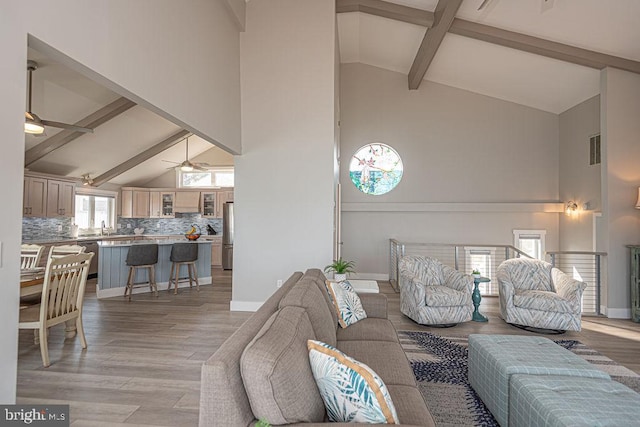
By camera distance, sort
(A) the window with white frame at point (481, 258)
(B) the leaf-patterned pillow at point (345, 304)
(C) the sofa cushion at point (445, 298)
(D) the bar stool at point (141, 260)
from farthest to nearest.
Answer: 1. (A) the window with white frame at point (481, 258)
2. (D) the bar stool at point (141, 260)
3. (C) the sofa cushion at point (445, 298)
4. (B) the leaf-patterned pillow at point (345, 304)

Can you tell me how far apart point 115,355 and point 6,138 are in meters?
2.52

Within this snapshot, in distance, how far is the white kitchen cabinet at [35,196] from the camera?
640cm

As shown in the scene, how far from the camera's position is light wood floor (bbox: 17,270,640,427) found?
251cm

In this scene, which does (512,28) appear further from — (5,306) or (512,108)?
(5,306)

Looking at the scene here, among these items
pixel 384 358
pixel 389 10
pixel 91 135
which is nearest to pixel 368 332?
pixel 384 358

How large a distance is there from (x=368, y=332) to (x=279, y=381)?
1.64 meters

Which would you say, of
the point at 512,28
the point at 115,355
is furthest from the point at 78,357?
the point at 512,28

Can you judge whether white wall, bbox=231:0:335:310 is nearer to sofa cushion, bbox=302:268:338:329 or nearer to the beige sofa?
sofa cushion, bbox=302:268:338:329

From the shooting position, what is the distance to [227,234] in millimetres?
9344

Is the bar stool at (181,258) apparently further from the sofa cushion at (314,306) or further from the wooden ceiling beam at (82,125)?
the sofa cushion at (314,306)

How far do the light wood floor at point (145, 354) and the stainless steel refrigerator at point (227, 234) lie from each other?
3.38 metres

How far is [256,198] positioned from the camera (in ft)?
16.8

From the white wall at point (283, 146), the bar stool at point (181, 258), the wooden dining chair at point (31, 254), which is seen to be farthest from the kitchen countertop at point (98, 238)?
the white wall at point (283, 146)

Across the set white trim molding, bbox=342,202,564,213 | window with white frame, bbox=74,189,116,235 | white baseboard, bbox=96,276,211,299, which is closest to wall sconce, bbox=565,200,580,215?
white trim molding, bbox=342,202,564,213
